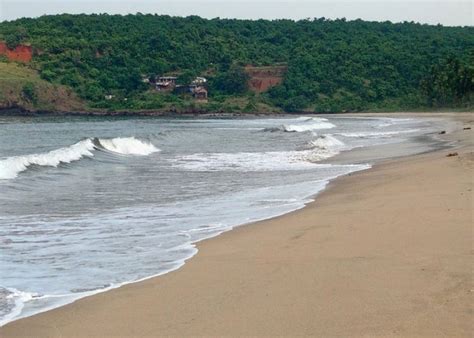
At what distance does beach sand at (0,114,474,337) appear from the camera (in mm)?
5758

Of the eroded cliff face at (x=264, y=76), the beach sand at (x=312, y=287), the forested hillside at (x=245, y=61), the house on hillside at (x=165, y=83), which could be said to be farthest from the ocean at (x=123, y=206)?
the eroded cliff face at (x=264, y=76)

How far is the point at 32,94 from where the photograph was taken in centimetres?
10231

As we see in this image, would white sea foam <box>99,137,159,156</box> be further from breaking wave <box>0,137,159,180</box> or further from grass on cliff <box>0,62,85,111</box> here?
grass on cliff <box>0,62,85,111</box>

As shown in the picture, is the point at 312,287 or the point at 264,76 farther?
the point at 264,76

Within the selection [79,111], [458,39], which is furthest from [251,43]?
[79,111]

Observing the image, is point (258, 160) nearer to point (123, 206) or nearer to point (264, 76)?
point (123, 206)

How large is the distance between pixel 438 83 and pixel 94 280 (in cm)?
8754

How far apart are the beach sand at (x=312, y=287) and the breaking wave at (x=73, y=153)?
12582 millimetres

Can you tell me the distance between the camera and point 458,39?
463 feet

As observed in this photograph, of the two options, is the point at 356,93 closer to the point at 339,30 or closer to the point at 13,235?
the point at 339,30

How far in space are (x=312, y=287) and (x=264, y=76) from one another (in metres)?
119

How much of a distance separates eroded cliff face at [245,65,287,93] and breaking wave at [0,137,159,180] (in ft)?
283

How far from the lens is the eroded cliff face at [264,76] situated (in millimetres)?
122500

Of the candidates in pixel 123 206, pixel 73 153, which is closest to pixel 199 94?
pixel 73 153
